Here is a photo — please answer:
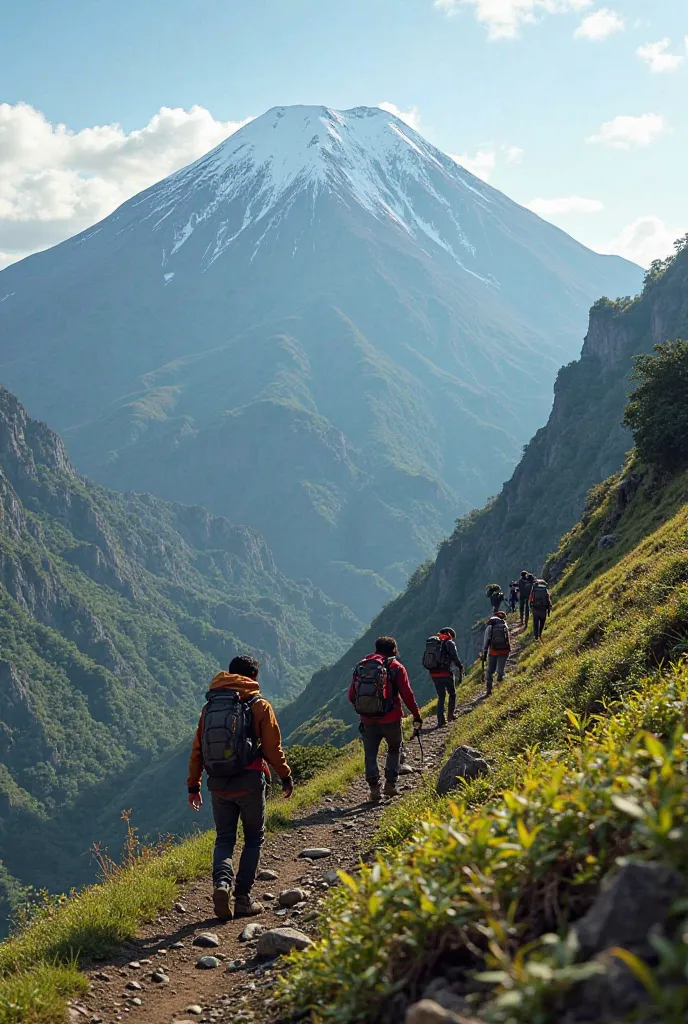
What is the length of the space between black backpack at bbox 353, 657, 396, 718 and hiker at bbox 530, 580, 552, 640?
355 inches

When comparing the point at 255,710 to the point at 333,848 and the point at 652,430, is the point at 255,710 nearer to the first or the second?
the point at 333,848

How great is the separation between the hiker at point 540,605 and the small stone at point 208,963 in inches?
523

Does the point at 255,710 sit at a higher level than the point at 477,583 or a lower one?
higher

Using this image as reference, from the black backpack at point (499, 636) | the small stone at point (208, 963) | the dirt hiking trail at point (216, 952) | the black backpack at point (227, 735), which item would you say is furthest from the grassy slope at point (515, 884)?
the black backpack at point (499, 636)

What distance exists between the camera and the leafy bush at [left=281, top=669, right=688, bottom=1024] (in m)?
2.87

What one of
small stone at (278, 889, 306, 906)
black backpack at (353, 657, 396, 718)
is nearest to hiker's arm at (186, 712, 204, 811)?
small stone at (278, 889, 306, 906)

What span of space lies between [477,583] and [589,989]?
322 feet

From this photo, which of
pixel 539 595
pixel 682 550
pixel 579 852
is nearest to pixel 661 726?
pixel 579 852

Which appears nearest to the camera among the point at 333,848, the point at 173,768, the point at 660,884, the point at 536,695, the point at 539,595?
the point at 660,884

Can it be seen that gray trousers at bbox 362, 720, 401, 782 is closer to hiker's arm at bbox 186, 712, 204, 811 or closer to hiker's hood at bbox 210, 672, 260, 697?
hiker's arm at bbox 186, 712, 204, 811

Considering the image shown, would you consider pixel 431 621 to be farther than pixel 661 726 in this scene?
Yes

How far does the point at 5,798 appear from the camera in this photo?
15425 cm

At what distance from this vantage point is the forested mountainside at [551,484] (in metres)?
86.0

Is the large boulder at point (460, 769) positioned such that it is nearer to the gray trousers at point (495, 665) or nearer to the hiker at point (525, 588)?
the gray trousers at point (495, 665)
